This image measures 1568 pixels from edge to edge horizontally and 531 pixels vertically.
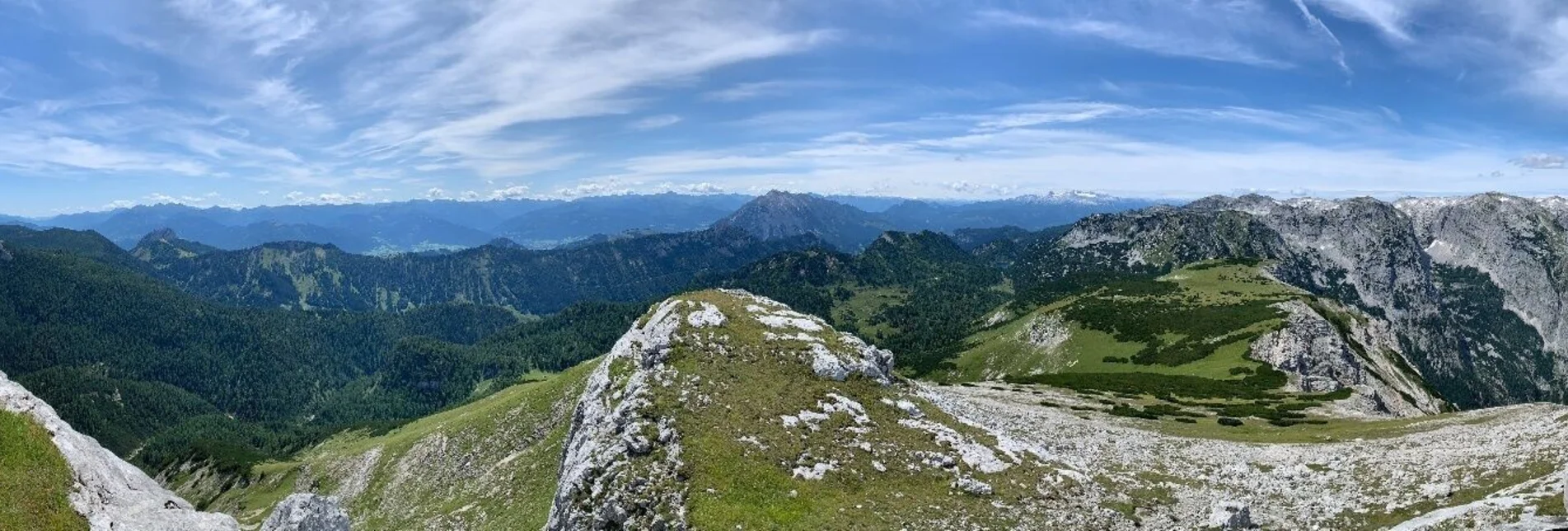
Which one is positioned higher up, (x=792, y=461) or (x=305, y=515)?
(x=792, y=461)

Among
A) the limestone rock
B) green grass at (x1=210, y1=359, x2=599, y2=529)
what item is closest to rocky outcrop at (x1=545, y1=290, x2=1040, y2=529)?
the limestone rock

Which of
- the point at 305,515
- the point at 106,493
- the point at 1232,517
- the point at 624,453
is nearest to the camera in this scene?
the point at 106,493

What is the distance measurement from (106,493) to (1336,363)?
18607 centimetres

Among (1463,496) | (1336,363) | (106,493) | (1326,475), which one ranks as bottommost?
(1336,363)

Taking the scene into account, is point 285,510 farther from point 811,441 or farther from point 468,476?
point 468,476

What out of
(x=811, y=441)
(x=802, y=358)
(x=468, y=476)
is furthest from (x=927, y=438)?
(x=468, y=476)

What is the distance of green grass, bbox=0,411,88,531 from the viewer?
2312 cm

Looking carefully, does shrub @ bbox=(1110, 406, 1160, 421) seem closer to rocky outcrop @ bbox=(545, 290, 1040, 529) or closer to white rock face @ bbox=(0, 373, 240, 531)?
rocky outcrop @ bbox=(545, 290, 1040, 529)

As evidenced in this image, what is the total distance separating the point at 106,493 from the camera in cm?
2683

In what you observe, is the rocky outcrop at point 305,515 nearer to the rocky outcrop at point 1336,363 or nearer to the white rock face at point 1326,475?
the white rock face at point 1326,475

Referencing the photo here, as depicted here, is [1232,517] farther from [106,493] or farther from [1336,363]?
[1336,363]

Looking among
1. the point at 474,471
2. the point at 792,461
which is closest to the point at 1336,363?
the point at 792,461

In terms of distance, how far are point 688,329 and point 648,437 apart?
1369 centimetres

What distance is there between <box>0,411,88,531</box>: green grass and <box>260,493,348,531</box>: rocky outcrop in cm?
1763
